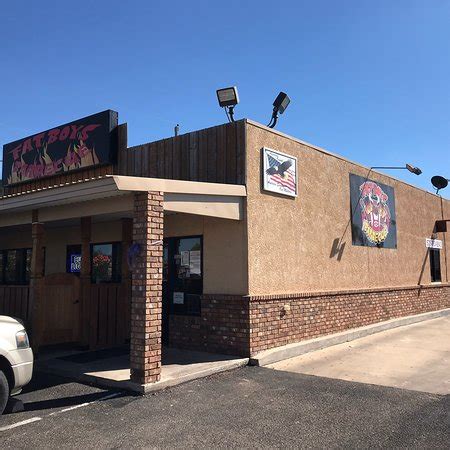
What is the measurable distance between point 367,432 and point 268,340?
13.0 ft

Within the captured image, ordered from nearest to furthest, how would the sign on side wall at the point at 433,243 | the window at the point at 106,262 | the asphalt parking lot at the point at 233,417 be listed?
the asphalt parking lot at the point at 233,417 → the window at the point at 106,262 → the sign on side wall at the point at 433,243

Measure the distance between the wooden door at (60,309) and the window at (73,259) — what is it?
3.02 m

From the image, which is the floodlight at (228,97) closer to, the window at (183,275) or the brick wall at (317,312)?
the window at (183,275)

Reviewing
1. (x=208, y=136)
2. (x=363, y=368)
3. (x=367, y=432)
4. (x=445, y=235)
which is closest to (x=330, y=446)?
(x=367, y=432)

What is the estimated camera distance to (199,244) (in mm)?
9719

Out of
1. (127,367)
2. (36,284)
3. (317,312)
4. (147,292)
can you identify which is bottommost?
(127,367)

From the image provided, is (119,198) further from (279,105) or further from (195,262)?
(279,105)

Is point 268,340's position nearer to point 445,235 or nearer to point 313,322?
point 313,322

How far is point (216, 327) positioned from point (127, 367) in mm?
1872

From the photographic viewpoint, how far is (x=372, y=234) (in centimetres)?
1345

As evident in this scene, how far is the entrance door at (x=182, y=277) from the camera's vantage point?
31.8 feet

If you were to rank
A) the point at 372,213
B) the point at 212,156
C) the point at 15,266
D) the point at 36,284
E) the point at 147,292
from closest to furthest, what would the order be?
the point at 147,292, the point at 36,284, the point at 212,156, the point at 372,213, the point at 15,266

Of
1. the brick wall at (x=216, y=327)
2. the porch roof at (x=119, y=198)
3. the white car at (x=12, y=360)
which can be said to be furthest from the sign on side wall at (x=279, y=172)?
the white car at (x=12, y=360)

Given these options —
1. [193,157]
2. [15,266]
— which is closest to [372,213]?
[193,157]
